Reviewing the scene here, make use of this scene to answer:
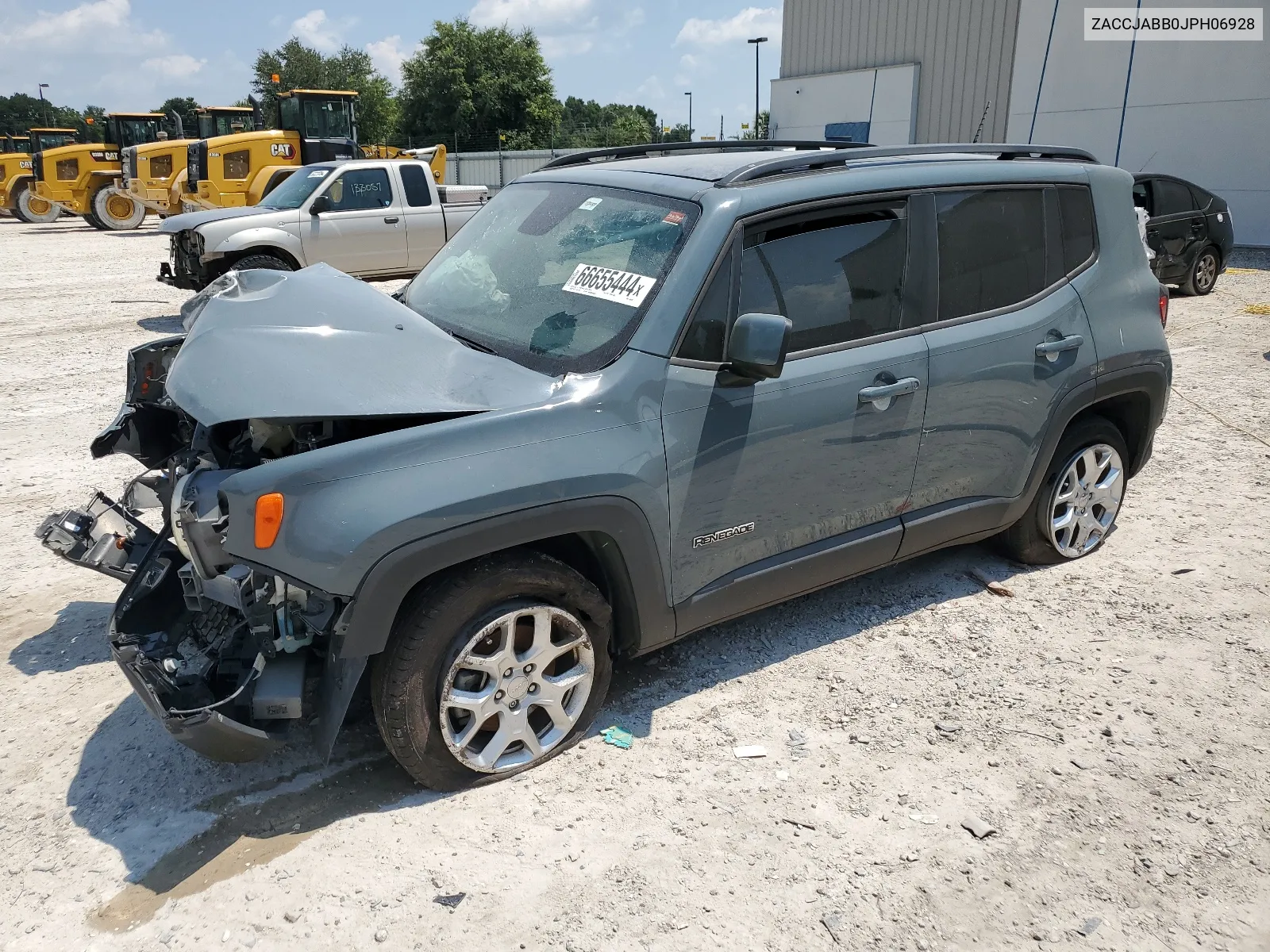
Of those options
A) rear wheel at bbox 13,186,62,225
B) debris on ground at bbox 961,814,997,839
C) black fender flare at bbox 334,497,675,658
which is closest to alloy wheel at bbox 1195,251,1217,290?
debris on ground at bbox 961,814,997,839

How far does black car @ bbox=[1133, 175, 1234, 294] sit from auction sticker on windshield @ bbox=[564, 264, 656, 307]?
1097 cm

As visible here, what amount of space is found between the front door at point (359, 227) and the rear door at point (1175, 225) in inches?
383

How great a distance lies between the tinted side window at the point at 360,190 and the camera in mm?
12266

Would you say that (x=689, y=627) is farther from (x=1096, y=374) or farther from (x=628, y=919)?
(x=1096, y=374)

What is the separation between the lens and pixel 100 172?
25797mm

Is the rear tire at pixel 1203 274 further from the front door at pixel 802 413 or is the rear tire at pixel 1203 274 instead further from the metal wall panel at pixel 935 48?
the front door at pixel 802 413

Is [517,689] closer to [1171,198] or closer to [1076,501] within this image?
[1076,501]

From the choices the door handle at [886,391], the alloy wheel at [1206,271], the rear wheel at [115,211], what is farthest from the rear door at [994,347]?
the rear wheel at [115,211]

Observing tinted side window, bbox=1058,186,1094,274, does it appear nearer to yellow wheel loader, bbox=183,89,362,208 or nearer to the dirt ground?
the dirt ground

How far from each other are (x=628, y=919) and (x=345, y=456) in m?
1.51

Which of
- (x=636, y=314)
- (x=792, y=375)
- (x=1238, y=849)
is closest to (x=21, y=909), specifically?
(x=636, y=314)

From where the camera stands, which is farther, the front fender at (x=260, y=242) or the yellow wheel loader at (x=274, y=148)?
the yellow wheel loader at (x=274, y=148)

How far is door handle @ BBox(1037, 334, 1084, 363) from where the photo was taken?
4.11 meters

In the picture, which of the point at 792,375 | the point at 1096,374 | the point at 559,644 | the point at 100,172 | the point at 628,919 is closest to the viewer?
the point at 628,919
